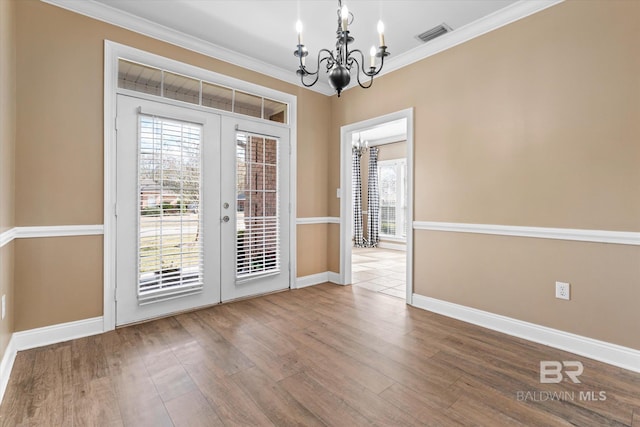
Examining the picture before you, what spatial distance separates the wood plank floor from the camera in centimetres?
162

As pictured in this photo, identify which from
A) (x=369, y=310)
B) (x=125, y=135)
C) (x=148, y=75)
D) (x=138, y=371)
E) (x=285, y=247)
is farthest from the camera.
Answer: (x=285, y=247)

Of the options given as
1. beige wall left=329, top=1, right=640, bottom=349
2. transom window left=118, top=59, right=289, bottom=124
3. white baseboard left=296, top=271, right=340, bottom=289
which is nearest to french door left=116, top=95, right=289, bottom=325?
transom window left=118, top=59, right=289, bottom=124

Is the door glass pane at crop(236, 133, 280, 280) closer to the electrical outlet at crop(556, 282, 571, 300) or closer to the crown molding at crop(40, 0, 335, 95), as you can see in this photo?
the crown molding at crop(40, 0, 335, 95)

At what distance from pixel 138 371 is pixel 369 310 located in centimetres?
214

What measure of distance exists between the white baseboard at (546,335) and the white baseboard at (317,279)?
4.75ft

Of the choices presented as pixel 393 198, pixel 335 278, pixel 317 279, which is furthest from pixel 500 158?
pixel 393 198

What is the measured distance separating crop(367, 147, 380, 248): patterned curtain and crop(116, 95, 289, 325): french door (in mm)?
4467

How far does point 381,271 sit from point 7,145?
15.3ft

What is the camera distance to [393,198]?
7961 millimetres

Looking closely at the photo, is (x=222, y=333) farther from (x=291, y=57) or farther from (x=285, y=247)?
(x=291, y=57)

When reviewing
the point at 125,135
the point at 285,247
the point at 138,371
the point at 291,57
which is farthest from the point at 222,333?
the point at 291,57

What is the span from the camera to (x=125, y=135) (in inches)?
108

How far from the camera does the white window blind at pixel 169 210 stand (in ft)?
9.27

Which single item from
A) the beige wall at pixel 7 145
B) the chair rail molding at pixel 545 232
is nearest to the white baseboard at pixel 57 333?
the beige wall at pixel 7 145
